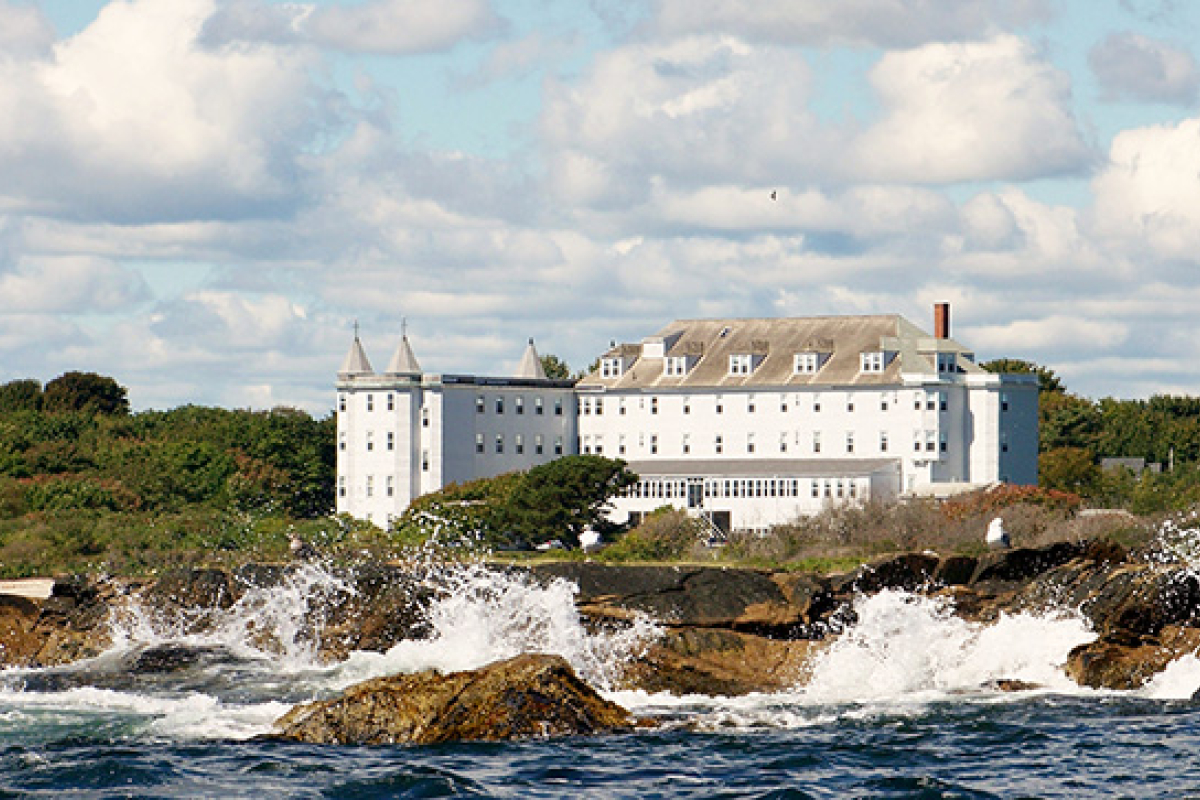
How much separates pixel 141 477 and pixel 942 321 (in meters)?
55.5

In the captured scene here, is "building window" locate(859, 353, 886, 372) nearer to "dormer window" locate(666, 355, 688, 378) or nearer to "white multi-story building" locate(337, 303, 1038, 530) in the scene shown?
"white multi-story building" locate(337, 303, 1038, 530)

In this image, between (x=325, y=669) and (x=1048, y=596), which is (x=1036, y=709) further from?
(x=325, y=669)

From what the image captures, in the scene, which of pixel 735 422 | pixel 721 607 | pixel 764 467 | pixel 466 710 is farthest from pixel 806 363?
pixel 466 710

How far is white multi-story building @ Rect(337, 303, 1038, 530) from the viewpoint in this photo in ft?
392

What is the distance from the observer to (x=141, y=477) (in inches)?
3666

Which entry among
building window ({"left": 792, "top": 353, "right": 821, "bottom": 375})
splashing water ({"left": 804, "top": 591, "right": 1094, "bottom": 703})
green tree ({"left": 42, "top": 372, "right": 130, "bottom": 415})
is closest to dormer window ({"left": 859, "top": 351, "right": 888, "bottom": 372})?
building window ({"left": 792, "top": 353, "right": 821, "bottom": 375})

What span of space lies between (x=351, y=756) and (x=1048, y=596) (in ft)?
55.8

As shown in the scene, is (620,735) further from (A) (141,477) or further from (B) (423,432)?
(B) (423,432)

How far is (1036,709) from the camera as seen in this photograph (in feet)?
107

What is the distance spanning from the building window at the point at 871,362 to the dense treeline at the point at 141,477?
33.8 metres

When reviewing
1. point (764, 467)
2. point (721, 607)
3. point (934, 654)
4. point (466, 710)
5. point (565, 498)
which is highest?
point (764, 467)

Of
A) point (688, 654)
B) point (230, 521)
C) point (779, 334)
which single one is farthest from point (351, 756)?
point (779, 334)

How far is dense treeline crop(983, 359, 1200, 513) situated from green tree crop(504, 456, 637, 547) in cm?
3359

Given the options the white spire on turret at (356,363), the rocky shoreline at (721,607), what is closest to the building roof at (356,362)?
the white spire on turret at (356,363)
